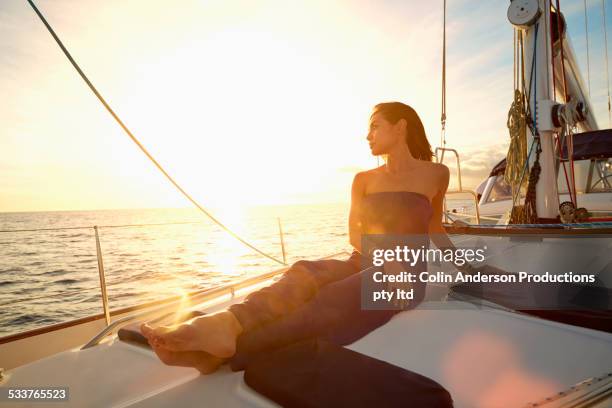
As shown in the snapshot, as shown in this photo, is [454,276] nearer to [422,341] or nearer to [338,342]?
[422,341]

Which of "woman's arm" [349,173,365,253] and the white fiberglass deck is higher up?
"woman's arm" [349,173,365,253]

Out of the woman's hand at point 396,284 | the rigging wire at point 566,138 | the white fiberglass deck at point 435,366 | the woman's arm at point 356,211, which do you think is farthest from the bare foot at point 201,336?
the rigging wire at point 566,138

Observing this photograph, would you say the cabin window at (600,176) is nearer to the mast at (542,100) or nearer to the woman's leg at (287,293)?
the mast at (542,100)

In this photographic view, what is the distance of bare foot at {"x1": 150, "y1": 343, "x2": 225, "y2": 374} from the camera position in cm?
114

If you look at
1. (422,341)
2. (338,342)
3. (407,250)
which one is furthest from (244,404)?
(407,250)

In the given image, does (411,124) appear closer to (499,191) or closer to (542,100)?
(542,100)

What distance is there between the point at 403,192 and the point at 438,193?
0.27 meters

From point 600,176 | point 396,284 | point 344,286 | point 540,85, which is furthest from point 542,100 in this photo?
point 600,176

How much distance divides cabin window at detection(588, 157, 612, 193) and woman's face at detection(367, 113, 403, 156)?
4.75 metres

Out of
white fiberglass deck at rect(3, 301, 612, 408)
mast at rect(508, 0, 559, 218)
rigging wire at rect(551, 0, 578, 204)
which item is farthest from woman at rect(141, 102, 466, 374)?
rigging wire at rect(551, 0, 578, 204)

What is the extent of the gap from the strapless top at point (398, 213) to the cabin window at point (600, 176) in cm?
471

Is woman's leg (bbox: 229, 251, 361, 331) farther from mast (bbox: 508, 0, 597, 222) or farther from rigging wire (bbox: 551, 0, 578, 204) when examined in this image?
rigging wire (bbox: 551, 0, 578, 204)

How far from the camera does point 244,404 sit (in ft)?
3.40

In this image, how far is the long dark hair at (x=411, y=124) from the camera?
223 centimetres
